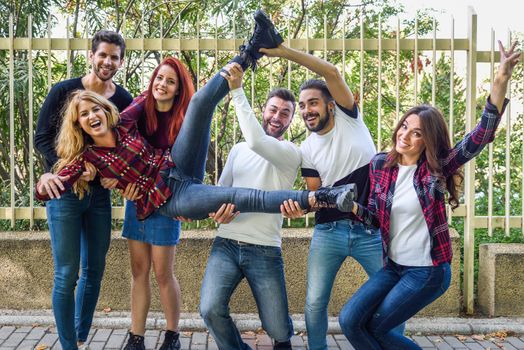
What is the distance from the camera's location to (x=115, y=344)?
450 centimetres

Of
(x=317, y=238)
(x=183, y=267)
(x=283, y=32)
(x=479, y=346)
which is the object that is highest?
(x=283, y=32)

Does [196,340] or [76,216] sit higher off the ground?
[76,216]

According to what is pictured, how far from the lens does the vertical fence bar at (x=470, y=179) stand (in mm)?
5223

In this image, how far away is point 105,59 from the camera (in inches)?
147

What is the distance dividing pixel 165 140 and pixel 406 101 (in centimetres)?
552

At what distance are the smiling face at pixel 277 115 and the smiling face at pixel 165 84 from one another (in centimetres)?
61

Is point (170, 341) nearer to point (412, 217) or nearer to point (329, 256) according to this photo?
point (329, 256)

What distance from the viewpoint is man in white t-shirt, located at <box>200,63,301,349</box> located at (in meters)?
3.62

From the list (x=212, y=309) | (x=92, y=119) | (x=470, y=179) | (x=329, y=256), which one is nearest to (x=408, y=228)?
(x=329, y=256)

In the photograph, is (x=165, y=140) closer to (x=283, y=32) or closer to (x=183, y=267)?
(x=183, y=267)

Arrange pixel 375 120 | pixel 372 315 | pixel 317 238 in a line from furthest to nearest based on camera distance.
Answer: pixel 375 120, pixel 317 238, pixel 372 315

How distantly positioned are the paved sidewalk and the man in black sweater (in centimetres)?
71

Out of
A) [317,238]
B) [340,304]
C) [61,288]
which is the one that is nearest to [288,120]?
[317,238]

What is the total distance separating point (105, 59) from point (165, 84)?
424mm
